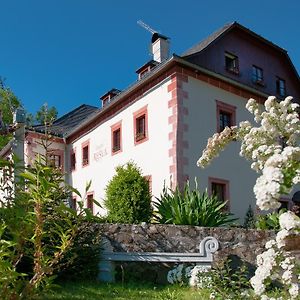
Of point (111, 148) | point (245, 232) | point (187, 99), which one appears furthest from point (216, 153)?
point (111, 148)

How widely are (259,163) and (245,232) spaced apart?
5560mm

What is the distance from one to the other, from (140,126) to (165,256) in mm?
9912

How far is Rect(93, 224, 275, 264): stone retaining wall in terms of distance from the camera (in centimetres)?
730

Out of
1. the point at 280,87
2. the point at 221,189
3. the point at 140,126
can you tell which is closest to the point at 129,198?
the point at 221,189

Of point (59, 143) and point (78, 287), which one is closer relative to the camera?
point (78, 287)

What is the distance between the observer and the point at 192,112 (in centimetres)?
1491

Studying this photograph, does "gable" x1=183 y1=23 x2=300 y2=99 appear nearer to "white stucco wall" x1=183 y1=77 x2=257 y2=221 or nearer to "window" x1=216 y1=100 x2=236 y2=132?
"white stucco wall" x1=183 y1=77 x2=257 y2=221

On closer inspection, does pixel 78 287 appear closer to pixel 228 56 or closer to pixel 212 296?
pixel 212 296

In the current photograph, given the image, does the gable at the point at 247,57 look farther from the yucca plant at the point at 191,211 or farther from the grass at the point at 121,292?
the grass at the point at 121,292

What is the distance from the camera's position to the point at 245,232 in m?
7.94

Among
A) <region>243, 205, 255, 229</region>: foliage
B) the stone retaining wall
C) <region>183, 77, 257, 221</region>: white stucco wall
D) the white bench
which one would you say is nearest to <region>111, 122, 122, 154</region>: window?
<region>183, 77, 257, 221</region>: white stucco wall

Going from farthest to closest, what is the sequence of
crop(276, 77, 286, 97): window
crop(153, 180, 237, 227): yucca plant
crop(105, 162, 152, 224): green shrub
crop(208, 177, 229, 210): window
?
crop(276, 77, 286, 97): window, crop(208, 177, 229, 210): window, crop(105, 162, 152, 224): green shrub, crop(153, 180, 237, 227): yucca plant

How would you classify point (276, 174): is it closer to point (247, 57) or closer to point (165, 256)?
point (165, 256)

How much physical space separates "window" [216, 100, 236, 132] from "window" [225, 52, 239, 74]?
162cm
